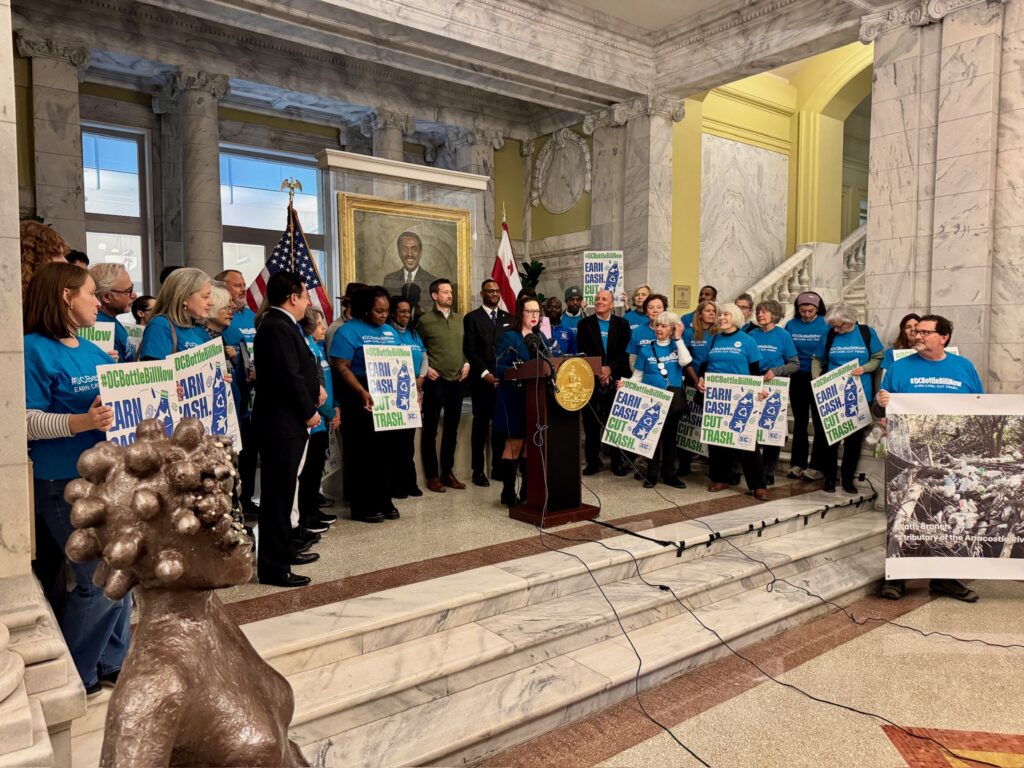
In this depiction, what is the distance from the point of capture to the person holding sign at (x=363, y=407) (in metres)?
5.36

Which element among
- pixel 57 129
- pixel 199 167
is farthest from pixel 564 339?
pixel 57 129

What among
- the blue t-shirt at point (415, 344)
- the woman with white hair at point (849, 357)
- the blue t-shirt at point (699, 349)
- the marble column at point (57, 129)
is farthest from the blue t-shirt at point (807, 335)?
the marble column at point (57, 129)

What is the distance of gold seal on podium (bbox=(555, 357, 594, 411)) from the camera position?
5246 mm

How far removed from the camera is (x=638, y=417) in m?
6.26

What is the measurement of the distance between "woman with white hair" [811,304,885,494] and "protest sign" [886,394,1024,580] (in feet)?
4.75

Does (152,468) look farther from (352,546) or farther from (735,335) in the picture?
(735,335)

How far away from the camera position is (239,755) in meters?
1.26

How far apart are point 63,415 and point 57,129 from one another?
7643 mm

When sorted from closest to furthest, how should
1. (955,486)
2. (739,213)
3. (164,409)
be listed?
1. (164,409)
2. (955,486)
3. (739,213)

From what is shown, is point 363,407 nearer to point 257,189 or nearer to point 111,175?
point 111,175

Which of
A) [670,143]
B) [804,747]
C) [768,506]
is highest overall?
[670,143]

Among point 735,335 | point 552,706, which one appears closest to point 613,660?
point 552,706

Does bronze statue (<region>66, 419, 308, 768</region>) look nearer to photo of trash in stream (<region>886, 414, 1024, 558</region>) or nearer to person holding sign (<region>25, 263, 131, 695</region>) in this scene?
person holding sign (<region>25, 263, 131, 695</region>)

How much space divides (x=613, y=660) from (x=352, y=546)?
6.41 feet
